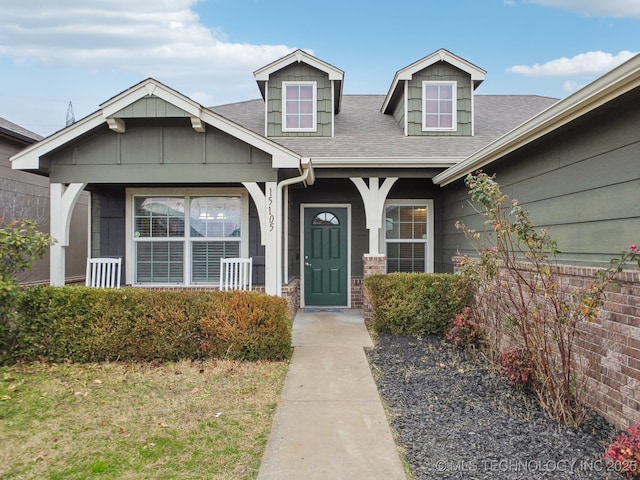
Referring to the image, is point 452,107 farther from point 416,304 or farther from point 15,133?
point 15,133

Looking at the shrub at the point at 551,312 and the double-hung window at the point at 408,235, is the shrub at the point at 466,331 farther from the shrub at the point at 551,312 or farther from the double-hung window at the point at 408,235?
the double-hung window at the point at 408,235

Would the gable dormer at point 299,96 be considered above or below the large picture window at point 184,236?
above

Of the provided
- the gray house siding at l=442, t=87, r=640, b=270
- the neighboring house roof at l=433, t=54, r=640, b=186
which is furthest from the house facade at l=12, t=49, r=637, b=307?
the gray house siding at l=442, t=87, r=640, b=270

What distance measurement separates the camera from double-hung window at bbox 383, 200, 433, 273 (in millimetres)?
8969

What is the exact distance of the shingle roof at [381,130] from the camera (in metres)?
8.07

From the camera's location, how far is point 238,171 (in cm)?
654

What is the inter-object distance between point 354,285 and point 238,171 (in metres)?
3.81

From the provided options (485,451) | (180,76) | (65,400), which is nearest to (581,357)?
(485,451)

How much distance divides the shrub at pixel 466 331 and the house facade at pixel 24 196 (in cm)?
752

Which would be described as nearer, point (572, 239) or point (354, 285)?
point (572, 239)

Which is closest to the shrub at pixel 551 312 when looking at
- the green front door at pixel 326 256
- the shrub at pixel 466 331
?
the shrub at pixel 466 331

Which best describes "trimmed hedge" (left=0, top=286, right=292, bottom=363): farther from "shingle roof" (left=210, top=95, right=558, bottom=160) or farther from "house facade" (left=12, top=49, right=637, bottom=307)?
"shingle roof" (left=210, top=95, right=558, bottom=160)

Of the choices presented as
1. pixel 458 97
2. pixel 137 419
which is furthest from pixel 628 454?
pixel 458 97

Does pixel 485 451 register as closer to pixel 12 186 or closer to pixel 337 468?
pixel 337 468
